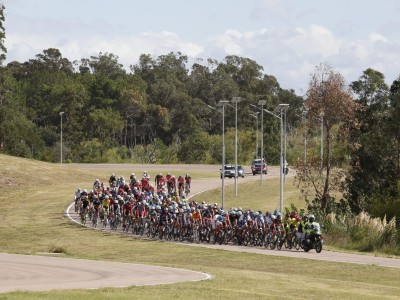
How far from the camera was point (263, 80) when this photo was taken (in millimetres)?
192125

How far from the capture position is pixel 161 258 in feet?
173

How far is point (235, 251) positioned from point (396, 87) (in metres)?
32.5

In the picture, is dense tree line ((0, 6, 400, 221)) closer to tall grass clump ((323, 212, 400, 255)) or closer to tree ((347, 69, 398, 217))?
tree ((347, 69, 398, 217))

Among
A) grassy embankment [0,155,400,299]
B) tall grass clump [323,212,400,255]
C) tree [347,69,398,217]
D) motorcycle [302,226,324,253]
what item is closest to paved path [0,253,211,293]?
grassy embankment [0,155,400,299]

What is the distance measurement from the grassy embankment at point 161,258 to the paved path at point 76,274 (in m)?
1.98

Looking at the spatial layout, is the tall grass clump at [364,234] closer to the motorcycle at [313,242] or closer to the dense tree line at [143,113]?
the motorcycle at [313,242]

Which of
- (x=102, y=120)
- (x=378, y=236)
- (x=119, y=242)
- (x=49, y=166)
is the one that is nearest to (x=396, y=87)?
(x=378, y=236)

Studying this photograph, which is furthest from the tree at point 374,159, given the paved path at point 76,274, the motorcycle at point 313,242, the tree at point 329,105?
the paved path at point 76,274

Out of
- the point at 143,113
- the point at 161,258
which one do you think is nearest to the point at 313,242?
the point at 161,258

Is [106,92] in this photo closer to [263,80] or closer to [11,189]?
[263,80]

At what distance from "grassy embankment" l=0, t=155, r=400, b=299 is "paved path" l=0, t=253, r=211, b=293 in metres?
1.98

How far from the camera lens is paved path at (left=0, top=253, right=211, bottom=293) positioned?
34.7 m

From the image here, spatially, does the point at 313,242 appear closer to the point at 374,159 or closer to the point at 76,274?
the point at 76,274

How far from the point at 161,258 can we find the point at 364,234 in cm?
1424
